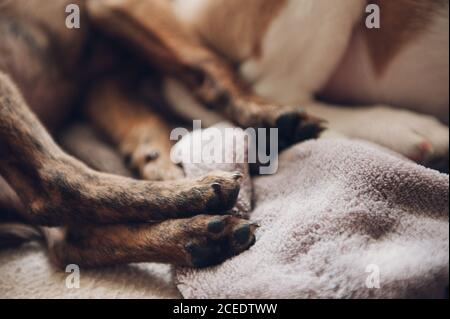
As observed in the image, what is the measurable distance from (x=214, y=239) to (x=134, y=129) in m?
0.59

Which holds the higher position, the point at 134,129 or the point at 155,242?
the point at 134,129

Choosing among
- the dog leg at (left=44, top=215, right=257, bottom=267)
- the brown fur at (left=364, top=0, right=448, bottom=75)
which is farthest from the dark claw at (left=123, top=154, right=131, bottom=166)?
the brown fur at (left=364, top=0, right=448, bottom=75)

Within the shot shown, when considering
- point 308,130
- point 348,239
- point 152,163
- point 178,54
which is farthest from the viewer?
point 178,54

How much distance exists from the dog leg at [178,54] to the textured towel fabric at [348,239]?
0.28 metres

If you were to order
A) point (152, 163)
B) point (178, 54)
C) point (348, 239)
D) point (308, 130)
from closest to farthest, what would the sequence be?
point (348, 239), point (308, 130), point (152, 163), point (178, 54)

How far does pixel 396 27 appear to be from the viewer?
0.99 metres

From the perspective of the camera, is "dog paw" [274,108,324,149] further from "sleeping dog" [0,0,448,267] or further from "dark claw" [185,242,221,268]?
"dark claw" [185,242,221,268]

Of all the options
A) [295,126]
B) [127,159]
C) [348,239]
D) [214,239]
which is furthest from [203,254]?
[127,159]

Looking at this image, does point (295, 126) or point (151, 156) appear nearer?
point (295, 126)

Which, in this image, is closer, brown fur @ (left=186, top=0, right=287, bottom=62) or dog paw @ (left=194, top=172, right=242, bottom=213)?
dog paw @ (left=194, top=172, right=242, bottom=213)

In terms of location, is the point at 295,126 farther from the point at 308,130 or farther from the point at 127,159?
the point at 127,159

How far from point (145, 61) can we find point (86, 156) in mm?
329

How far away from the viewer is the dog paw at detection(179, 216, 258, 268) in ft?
2.26
